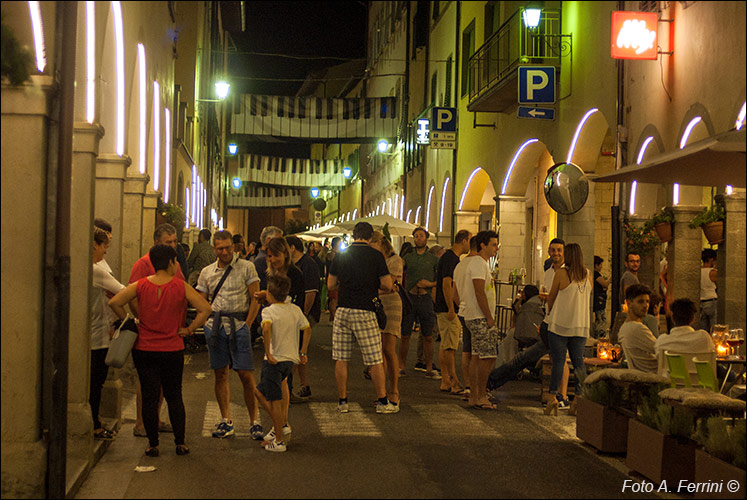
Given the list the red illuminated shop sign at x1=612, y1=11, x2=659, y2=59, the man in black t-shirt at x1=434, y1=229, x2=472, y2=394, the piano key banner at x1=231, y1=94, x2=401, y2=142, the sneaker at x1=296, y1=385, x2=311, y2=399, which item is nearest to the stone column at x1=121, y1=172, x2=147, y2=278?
the sneaker at x1=296, y1=385, x2=311, y2=399

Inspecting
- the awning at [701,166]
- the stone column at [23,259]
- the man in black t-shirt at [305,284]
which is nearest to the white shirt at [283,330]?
the stone column at [23,259]

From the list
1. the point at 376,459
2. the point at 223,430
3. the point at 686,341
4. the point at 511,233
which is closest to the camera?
the point at 376,459

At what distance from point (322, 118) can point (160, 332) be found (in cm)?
3090

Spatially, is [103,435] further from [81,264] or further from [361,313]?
[361,313]

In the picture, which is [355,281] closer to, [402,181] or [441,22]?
[441,22]

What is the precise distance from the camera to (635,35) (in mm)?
12539

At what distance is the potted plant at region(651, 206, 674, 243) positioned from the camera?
13.0m

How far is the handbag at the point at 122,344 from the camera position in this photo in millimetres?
7328

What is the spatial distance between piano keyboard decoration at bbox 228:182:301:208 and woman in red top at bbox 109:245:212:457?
61.8m

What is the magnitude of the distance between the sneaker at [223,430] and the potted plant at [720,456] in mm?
3860

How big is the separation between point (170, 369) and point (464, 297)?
395 cm

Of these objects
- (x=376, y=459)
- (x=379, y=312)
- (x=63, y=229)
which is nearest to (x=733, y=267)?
(x=379, y=312)

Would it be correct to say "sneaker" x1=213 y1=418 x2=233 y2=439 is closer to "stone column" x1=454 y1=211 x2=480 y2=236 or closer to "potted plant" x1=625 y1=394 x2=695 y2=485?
"potted plant" x1=625 y1=394 x2=695 y2=485

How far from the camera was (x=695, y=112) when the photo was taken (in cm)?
1162
